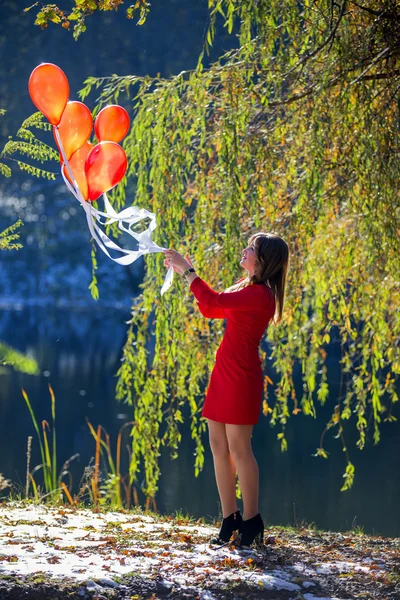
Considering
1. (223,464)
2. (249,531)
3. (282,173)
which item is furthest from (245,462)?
(282,173)

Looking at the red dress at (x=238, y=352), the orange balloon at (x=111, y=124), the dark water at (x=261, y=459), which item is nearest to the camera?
the red dress at (x=238, y=352)

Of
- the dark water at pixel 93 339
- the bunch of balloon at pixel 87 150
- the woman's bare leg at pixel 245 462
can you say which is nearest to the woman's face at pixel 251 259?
the bunch of balloon at pixel 87 150

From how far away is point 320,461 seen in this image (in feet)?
37.5

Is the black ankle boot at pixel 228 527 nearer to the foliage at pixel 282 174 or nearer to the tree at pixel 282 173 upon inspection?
the tree at pixel 282 173

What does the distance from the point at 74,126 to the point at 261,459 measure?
839 centimetres

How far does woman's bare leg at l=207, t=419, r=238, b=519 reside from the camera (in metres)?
3.39

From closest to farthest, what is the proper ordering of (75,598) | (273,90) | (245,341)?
(75,598) → (245,341) → (273,90)

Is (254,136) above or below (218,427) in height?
above

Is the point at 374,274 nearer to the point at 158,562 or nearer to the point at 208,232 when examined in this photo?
the point at 208,232

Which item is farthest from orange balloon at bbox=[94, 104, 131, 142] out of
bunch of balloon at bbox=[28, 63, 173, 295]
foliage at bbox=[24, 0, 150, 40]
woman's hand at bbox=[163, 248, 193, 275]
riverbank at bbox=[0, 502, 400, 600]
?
riverbank at bbox=[0, 502, 400, 600]

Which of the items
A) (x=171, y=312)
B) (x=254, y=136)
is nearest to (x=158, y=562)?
(x=171, y=312)

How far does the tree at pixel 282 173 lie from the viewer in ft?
13.8

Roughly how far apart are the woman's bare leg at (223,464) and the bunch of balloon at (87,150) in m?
0.66

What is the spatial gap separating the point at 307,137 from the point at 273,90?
0.41m
